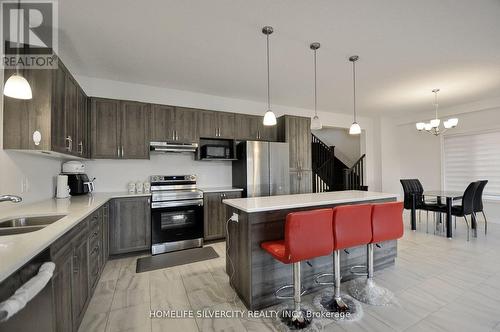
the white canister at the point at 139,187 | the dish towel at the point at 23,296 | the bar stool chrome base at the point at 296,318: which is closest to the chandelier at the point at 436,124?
the bar stool chrome base at the point at 296,318

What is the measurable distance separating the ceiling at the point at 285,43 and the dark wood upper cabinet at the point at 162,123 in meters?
0.49

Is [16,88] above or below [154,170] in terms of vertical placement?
above

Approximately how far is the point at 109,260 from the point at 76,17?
3.06m

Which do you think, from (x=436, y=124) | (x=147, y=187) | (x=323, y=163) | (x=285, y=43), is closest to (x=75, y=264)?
(x=147, y=187)

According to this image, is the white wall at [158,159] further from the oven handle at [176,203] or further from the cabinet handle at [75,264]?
the cabinet handle at [75,264]

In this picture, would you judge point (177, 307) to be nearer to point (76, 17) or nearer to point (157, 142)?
point (157, 142)

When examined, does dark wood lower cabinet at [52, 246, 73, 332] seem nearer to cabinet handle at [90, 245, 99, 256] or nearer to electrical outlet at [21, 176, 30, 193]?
cabinet handle at [90, 245, 99, 256]

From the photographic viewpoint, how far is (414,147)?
21.0 ft

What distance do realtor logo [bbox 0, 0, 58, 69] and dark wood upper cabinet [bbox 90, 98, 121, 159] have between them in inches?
49.1

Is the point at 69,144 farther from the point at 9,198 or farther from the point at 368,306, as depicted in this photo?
the point at 368,306

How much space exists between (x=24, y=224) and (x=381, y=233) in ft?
10.4

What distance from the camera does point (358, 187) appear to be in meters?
6.41

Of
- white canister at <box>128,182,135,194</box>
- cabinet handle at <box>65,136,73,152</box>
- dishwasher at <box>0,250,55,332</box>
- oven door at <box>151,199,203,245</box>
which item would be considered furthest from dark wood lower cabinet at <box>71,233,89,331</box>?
white canister at <box>128,182,135,194</box>

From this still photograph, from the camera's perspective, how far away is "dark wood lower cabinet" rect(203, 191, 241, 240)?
379cm
